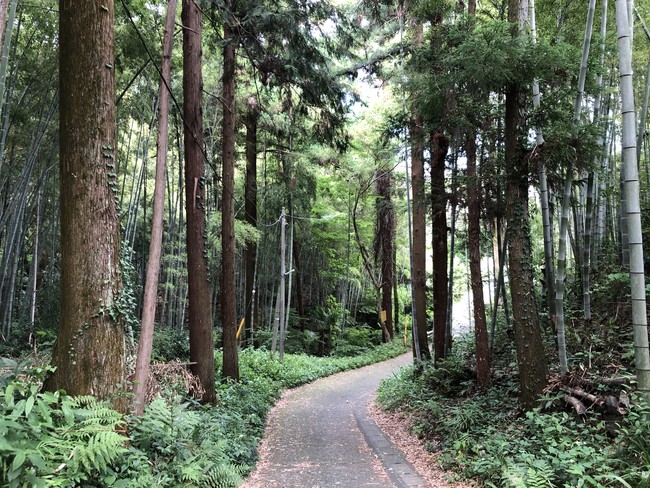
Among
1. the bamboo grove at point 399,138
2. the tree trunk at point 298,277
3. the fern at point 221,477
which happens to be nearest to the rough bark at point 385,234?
the tree trunk at point 298,277

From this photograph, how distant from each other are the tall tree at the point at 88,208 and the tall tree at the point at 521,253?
408 cm

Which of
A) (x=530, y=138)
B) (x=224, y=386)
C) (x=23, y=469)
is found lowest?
(x=224, y=386)

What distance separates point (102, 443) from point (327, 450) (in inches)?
144

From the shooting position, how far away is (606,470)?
319 centimetres

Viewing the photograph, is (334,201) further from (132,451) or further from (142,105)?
(132,451)

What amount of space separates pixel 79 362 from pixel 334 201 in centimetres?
1708

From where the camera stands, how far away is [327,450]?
5.56m

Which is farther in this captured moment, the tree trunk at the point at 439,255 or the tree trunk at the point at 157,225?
the tree trunk at the point at 439,255

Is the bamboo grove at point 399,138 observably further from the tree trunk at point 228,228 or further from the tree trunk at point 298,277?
the tree trunk at point 298,277

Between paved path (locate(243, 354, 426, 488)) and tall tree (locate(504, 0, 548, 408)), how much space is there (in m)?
1.69

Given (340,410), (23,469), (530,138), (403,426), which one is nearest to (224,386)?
(340,410)

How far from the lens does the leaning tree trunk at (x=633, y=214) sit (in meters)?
3.44

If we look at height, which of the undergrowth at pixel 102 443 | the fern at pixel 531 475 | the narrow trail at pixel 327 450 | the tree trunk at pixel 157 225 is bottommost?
the narrow trail at pixel 327 450

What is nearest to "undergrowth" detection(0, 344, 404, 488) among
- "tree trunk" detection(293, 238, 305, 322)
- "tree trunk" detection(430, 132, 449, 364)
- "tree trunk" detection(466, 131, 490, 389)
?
"tree trunk" detection(466, 131, 490, 389)
